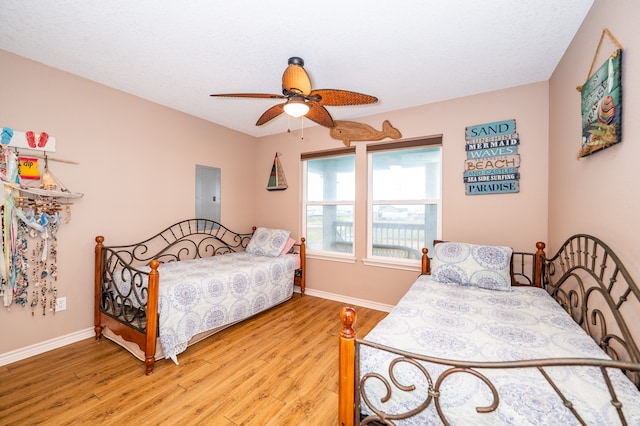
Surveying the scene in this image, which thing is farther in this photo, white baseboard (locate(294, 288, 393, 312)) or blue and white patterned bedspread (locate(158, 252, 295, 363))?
white baseboard (locate(294, 288, 393, 312))

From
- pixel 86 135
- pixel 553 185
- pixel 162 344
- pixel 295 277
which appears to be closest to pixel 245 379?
pixel 162 344

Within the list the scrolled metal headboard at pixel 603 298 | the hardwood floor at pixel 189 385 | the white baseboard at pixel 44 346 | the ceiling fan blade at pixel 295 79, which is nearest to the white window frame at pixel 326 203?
the hardwood floor at pixel 189 385

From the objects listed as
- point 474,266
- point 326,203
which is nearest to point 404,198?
point 326,203

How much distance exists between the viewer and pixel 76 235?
235 centimetres

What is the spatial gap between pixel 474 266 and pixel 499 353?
116cm

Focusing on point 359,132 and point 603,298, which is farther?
point 359,132

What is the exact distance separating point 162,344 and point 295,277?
Result: 1908mm

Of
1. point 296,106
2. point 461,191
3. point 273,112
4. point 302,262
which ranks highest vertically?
point 273,112

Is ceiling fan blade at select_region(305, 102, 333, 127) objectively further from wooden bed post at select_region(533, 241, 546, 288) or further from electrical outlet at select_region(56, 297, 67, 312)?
electrical outlet at select_region(56, 297, 67, 312)

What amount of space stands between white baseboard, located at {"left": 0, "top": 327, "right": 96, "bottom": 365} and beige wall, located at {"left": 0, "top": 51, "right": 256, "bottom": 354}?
0.11 ft

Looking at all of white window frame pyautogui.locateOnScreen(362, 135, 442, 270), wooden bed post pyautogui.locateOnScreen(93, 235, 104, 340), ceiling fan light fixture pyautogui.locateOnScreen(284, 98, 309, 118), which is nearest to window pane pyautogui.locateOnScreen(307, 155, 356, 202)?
white window frame pyautogui.locateOnScreen(362, 135, 442, 270)

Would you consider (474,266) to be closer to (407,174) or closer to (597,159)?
(597,159)

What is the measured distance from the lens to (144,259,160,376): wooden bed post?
1.90 meters

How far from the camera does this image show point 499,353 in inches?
45.6
